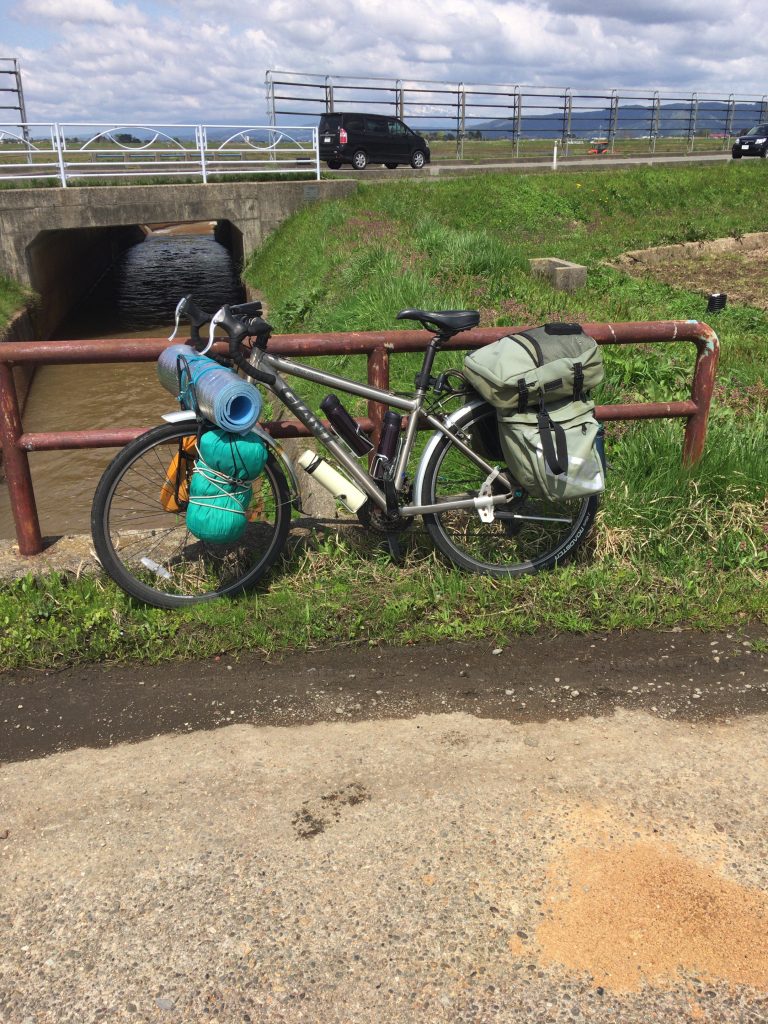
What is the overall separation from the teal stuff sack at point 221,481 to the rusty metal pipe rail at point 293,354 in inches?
18.8

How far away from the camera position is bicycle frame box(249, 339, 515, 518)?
3918 mm

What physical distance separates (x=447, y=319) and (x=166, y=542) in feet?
5.79

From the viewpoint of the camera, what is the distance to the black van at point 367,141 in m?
24.5

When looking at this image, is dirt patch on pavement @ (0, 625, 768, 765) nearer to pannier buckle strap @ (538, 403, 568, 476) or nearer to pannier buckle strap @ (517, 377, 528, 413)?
pannier buckle strap @ (538, 403, 568, 476)

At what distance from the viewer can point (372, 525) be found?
4.12 metres

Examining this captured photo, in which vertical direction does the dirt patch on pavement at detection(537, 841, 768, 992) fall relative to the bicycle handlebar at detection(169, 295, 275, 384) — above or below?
below

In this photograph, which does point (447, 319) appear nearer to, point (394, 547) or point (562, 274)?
point (394, 547)

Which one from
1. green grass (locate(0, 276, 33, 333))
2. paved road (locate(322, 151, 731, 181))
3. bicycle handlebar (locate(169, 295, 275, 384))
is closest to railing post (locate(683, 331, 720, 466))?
bicycle handlebar (locate(169, 295, 275, 384))

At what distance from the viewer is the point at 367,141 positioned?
24.9m

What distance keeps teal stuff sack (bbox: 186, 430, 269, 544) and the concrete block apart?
8.08m

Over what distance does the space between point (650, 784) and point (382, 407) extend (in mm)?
2255

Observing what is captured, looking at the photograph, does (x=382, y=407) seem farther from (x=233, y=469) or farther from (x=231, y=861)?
(x=231, y=861)

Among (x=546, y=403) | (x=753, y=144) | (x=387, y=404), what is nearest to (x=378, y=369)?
(x=387, y=404)

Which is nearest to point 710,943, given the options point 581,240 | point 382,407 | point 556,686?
point 556,686
